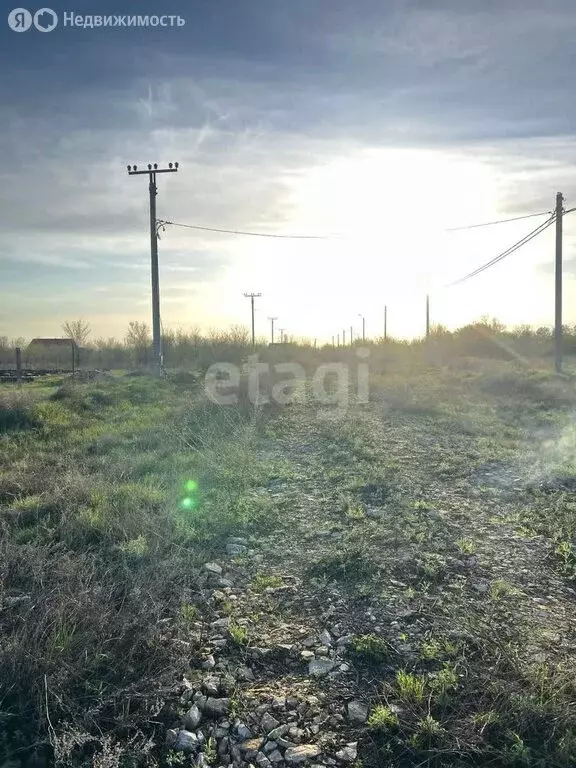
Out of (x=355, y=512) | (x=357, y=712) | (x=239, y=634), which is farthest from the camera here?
(x=355, y=512)

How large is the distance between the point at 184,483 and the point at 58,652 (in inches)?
146

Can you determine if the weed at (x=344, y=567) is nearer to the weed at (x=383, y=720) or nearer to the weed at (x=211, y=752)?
the weed at (x=383, y=720)

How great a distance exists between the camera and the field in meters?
2.61

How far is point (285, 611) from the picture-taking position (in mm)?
3809

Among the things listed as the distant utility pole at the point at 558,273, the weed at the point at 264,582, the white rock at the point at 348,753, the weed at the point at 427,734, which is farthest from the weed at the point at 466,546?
the distant utility pole at the point at 558,273

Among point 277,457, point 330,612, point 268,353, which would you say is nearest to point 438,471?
point 277,457

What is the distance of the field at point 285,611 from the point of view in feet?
8.57

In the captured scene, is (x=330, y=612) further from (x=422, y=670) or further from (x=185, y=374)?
(x=185, y=374)

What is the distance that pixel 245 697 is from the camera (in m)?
2.92

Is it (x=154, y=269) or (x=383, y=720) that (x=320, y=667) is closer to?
(x=383, y=720)

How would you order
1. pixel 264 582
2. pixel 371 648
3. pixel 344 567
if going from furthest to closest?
pixel 344 567 < pixel 264 582 < pixel 371 648

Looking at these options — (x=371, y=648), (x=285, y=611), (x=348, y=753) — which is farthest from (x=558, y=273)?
(x=348, y=753)

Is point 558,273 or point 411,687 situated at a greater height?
point 558,273
